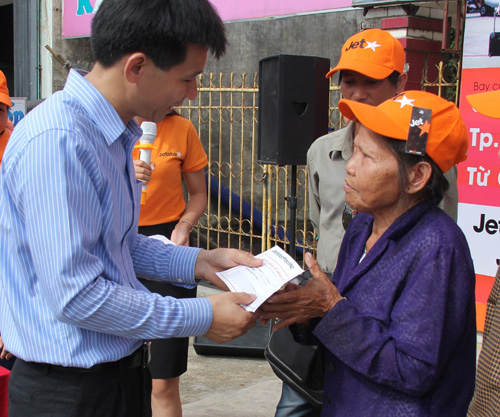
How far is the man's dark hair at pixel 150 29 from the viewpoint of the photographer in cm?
154

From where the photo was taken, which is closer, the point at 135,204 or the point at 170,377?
the point at 135,204

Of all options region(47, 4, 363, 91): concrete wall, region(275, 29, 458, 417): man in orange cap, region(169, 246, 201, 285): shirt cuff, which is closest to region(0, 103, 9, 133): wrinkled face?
region(275, 29, 458, 417): man in orange cap

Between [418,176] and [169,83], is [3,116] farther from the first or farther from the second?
[418,176]

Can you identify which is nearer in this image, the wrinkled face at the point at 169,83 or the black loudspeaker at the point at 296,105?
the wrinkled face at the point at 169,83

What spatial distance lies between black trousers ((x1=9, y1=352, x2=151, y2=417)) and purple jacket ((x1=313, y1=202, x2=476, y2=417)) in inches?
23.2

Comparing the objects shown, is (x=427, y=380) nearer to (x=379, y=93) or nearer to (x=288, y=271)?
(x=288, y=271)

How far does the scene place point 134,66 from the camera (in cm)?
158

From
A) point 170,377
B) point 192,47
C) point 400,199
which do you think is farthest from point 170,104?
point 170,377

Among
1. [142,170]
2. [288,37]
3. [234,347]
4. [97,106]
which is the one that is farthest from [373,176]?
[288,37]

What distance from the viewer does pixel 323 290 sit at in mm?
1806

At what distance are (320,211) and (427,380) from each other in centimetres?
153

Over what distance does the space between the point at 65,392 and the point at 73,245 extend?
46 centimetres

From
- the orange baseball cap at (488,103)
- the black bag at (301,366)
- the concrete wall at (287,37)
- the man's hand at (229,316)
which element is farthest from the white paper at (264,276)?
the concrete wall at (287,37)

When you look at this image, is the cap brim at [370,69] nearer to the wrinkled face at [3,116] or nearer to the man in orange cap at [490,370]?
the man in orange cap at [490,370]
